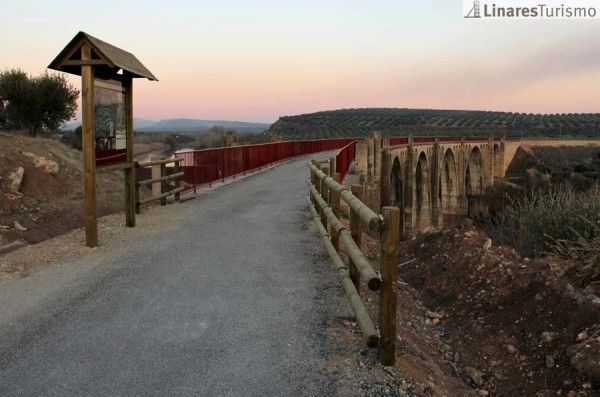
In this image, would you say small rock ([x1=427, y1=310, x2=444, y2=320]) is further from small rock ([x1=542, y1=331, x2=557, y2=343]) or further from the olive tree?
the olive tree

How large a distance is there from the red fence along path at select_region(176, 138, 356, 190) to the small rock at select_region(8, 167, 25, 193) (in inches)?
169

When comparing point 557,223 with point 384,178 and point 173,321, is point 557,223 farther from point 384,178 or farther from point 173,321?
point 384,178

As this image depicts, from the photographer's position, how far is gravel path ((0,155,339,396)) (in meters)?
4.08

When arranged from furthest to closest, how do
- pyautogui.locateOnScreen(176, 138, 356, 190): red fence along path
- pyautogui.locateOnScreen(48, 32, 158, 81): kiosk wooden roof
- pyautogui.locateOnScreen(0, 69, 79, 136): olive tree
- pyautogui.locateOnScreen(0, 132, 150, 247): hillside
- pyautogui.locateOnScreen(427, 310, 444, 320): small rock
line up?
pyautogui.locateOnScreen(0, 69, 79, 136): olive tree < pyautogui.locateOnScreen(176, 138, 356, 190): red fence along path < pyautogui.locateOnScreen(0, 132, 150, 247): hillside < pyautogui.locateOnScreen(48, 32, 158, 81): kiosk wooden roof < pyautogui.locateOnScreen(427, 310, 444, 320): small rock

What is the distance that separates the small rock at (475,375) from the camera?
518cm

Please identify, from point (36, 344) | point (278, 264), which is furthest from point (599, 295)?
point (36, 344)

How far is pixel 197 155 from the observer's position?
1608 cm

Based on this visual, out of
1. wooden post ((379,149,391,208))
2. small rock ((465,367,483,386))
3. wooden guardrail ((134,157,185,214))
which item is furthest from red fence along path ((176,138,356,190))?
small rock ((465,367,483,386))

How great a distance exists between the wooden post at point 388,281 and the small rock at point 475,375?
54.3 inches

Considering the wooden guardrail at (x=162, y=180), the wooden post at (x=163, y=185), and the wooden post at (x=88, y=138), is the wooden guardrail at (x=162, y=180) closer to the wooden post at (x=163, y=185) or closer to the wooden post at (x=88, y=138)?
the wooden post at (x=163, y=185)

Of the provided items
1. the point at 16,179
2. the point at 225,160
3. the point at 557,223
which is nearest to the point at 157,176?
the point at 16,179

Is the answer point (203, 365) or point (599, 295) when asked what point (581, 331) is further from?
point (203, 365)

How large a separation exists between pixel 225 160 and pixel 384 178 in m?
11.6

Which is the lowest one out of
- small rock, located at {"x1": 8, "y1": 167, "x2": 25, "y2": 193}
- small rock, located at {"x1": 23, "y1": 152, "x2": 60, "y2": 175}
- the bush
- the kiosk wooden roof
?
the bush
